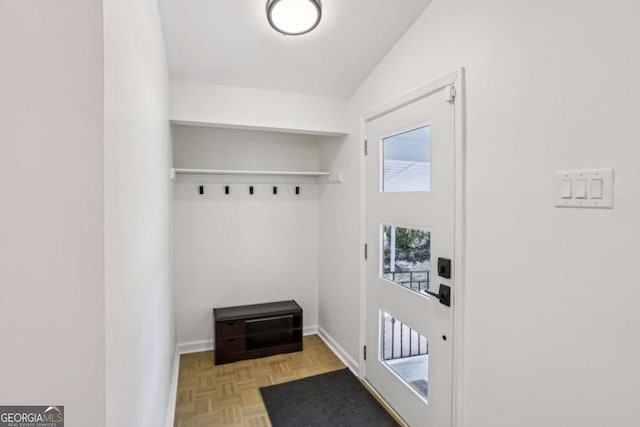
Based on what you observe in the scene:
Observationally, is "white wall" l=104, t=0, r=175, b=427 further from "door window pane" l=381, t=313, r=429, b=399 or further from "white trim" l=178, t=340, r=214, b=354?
"white trim" l=178, t=340, r=214, b=354

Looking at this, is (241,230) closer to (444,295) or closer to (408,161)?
(408,161)

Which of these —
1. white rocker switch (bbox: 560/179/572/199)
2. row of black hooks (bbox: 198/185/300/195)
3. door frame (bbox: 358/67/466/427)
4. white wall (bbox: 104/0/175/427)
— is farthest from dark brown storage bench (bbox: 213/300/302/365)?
white rocker switch (bbox: 560/179/572/199)

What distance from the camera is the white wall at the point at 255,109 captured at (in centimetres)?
246

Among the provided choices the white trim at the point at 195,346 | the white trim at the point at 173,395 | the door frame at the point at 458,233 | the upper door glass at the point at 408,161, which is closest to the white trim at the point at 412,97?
the door frame at the point at 458,233

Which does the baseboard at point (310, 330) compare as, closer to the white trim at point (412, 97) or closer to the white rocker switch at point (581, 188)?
the white trim at point (412, 97)

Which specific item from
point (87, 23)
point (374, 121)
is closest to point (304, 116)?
point (374, 121)

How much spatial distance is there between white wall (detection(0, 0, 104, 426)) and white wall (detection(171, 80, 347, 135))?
1984 mm

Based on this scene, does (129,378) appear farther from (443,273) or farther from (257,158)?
(257,158)

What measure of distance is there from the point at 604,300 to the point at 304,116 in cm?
229

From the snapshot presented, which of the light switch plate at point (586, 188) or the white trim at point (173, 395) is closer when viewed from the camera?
the light switch plate at point (586, 188)

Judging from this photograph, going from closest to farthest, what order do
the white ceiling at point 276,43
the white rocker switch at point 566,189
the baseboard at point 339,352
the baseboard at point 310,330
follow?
1. the white rocker switch at point 566,189
2. the white ceiling at point 276,43
3. the baseboard at point 339,352
4. the baseboard at point 310,330

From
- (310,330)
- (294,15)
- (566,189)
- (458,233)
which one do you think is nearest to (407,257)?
(458,233)

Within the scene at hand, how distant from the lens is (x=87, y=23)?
1.95 feet

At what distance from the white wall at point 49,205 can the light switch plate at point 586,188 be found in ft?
4.73
